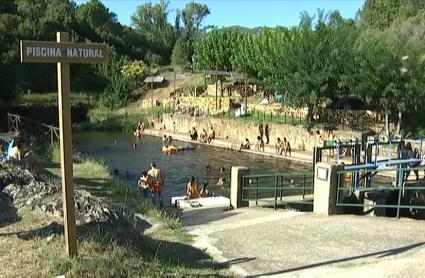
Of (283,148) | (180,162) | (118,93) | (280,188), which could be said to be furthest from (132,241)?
(118,93)

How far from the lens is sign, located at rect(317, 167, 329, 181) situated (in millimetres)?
12712

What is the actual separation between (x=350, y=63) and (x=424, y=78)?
459 cm

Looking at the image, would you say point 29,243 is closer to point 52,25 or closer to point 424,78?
point 424,78

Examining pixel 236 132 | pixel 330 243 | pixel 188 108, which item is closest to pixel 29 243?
pixel 330 243

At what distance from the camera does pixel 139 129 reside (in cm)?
5209

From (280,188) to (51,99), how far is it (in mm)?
54174

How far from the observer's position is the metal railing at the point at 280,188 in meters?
15.2

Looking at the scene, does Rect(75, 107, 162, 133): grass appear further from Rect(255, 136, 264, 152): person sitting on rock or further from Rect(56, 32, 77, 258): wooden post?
Rect(56, 32, 77, 258): wooden post

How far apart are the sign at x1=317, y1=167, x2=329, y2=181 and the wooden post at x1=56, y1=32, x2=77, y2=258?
7.08 metres

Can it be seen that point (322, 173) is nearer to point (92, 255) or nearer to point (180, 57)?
point (92, 255)

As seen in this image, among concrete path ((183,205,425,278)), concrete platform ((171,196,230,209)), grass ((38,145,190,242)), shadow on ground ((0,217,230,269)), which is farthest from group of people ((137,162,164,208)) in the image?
shadow on ground ((0,217,230,269))

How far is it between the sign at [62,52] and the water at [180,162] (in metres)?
16.6

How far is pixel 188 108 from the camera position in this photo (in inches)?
2120

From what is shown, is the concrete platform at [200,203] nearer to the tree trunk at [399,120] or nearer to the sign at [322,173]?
the sign at [322,173]
